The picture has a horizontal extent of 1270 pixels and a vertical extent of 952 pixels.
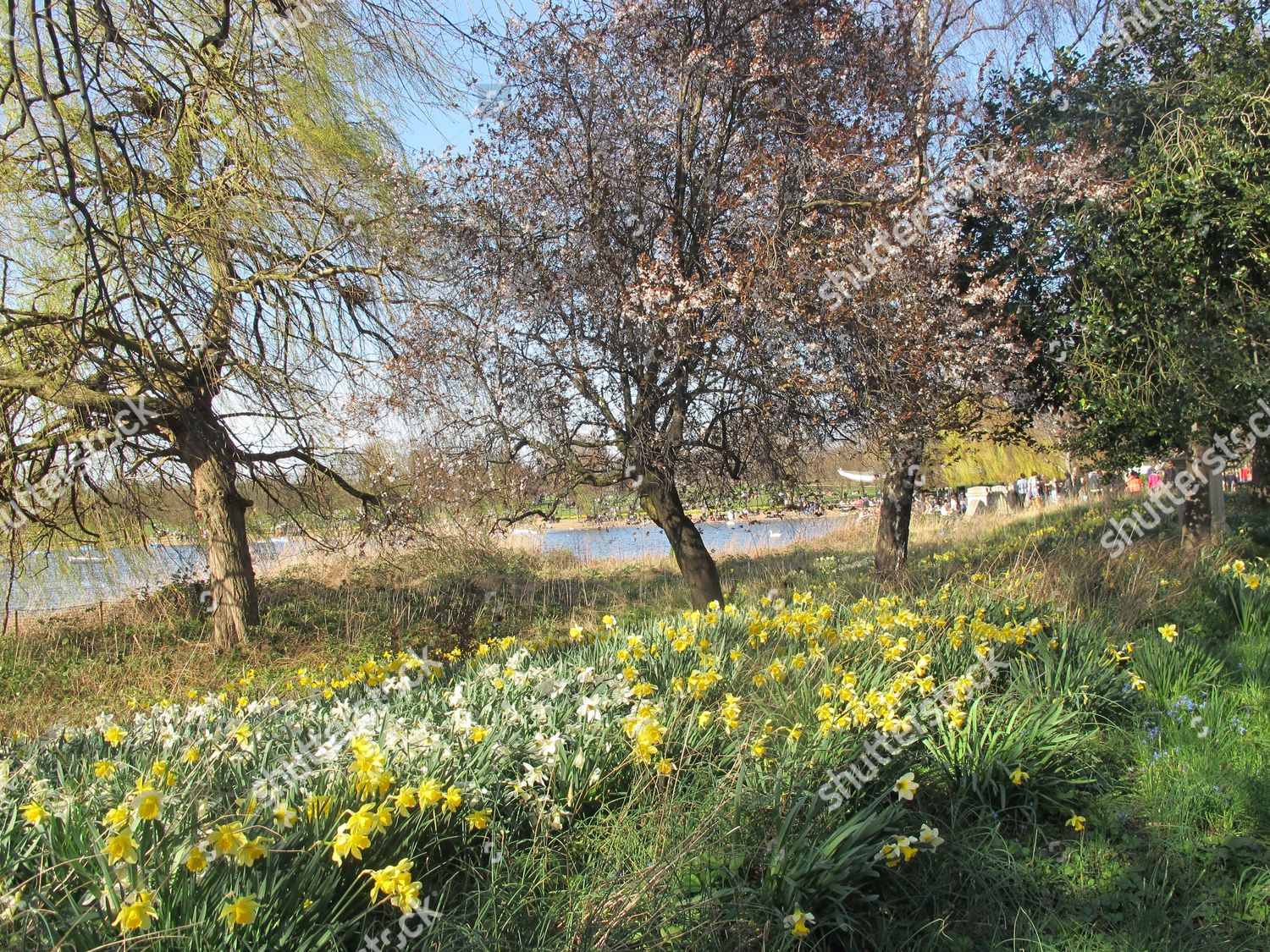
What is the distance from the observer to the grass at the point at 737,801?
231 centimetres

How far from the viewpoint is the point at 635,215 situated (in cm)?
820

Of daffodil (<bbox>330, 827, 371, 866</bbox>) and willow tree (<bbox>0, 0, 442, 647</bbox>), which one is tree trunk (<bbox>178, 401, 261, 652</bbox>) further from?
daffodil (<bbox>330, 827, 371, 866</bbox>)

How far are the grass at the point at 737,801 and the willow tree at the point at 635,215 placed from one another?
2.98 metres

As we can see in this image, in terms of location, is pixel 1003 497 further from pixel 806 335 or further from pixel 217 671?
pixel 217 671

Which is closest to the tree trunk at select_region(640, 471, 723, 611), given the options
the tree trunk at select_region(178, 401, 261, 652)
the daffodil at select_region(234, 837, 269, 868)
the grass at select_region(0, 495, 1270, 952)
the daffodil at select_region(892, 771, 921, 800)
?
the grass at select_region(0, 495, 1270, 952)

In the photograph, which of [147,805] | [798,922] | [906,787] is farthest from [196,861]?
[906,787]

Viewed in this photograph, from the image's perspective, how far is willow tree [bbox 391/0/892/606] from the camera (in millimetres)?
7676

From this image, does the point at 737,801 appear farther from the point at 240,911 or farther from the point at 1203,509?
the point at 1203,509

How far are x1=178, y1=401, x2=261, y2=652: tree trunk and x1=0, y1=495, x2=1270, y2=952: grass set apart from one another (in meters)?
4.84

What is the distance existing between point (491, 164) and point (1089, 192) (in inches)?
237

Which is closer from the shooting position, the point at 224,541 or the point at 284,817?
the point at 284,817

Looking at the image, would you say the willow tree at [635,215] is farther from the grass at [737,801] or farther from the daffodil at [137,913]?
the daffodil at [137,913]

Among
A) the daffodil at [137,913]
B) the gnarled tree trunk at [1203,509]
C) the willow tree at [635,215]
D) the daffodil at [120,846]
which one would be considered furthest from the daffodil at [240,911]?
the gnarled tree trunk at [1203,509]

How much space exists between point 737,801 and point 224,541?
8123mm
